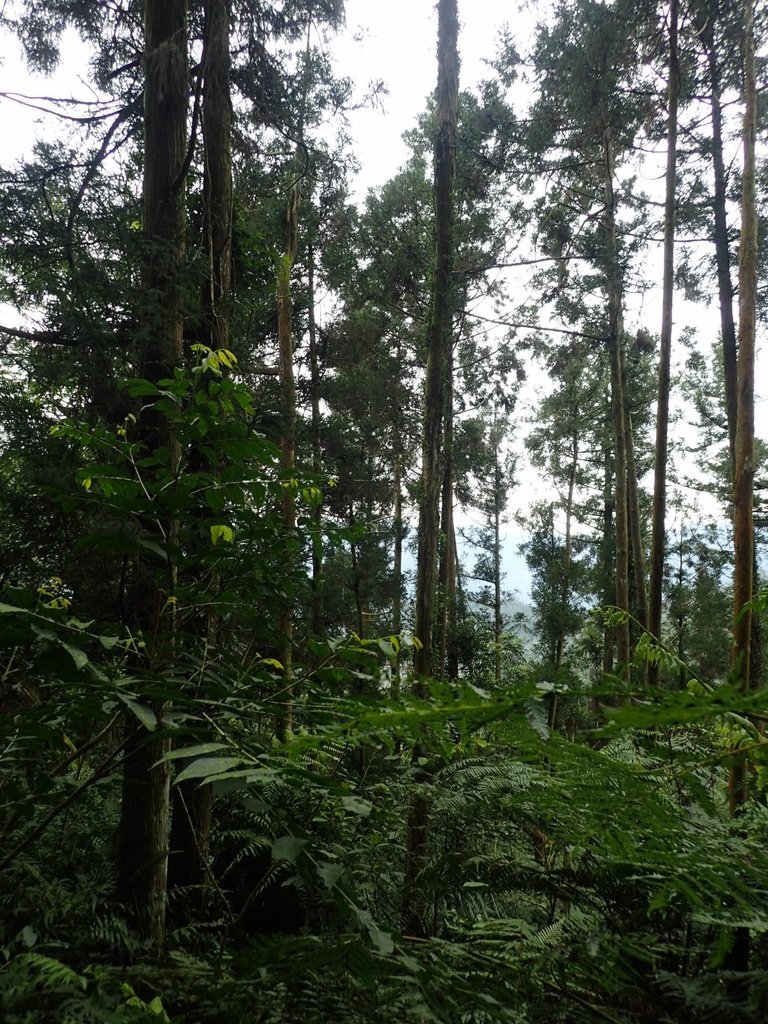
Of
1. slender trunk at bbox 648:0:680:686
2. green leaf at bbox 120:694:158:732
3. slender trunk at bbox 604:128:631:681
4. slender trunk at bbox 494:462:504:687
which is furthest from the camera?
slender trunk at bbox 494:462:504:687

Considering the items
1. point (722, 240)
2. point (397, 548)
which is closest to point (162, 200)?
point (722, 240)

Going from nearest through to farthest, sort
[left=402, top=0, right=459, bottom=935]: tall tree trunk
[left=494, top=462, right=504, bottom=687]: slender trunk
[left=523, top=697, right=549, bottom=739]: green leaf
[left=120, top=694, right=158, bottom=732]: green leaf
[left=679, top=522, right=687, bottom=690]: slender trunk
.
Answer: [left=523, top=697, right=549, bottom=739]: green leaf → [left=120, top=694, right=158, bottom=732]: green leaf → [left=402, top=0, right=459, bottom=935]: tall tree trunk → [left=679, top=522, right=687, bottom=690]: slender trunk → [left=494, top=462, right=504, bottom=687]: slender trunk

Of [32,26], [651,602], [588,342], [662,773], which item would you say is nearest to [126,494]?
[662,773]

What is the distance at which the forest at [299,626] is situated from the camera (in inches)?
38.7

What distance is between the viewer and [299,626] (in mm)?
6160

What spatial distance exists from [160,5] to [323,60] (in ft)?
6.40

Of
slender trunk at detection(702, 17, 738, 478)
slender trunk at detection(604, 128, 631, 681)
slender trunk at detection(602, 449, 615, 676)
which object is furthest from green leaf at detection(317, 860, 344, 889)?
slender trunk at detection(602, 449, 615, 676)

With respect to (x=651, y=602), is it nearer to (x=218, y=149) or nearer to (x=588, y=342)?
(x=218, y=149)

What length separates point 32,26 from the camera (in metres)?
5.14

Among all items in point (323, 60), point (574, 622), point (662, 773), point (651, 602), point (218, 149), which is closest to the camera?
point (662, 773)

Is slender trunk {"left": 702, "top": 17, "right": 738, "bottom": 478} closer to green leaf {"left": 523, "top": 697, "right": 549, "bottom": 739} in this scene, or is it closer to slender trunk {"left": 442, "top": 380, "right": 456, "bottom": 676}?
slender trunk {"left": 442, "top": 380, "right": 456, "bottom": 676}

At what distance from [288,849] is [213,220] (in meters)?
4.48

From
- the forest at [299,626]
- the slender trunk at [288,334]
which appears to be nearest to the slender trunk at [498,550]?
the forest at [299,626]

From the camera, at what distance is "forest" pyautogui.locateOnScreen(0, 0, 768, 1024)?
0.98 meters
